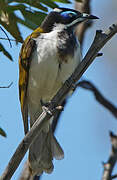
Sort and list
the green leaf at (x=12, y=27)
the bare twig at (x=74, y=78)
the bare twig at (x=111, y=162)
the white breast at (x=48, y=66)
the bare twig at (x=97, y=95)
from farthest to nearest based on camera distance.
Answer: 1. the bare twig at (x=97, y=95)
2. the white breast at (x=48, y=66)
3. the bare twig at (x=111, y=162)
4. the green leaf at (x=12, y=27)
5. the bare twig at (x=74, y=78)

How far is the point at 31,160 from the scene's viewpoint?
13.4 feet

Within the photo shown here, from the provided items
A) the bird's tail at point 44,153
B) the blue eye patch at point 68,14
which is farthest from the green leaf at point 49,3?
the bird's tail at point 44,153

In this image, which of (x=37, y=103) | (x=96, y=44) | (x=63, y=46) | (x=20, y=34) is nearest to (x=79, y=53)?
(x=63, y=46)

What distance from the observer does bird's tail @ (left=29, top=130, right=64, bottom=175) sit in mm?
4047

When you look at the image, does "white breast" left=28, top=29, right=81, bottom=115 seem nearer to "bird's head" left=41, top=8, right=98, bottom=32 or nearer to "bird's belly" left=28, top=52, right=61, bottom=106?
"bird's belly" left=28, top=52, right=61, bottom=106

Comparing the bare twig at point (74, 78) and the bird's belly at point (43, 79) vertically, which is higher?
the bare twig at point (74, 78)

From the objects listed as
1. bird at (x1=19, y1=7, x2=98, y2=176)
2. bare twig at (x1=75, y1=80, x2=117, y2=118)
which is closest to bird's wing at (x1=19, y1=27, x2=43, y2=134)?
bird at (x1=19, y1=7, x2=98, y2=176)

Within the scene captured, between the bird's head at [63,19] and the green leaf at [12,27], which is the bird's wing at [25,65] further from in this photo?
the green leaf at [12,27]

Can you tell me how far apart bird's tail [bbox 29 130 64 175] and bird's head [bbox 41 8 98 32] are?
3.82 feet

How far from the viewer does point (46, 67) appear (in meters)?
3.93

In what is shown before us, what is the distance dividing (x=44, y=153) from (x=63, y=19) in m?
1.42

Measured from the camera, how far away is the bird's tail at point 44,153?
405 cm

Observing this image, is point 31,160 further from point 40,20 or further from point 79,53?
point 40,20

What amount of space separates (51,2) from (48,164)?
170 centimetres
